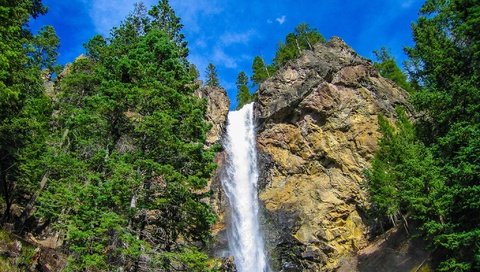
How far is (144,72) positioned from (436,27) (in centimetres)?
2500

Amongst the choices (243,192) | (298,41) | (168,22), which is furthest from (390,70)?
(168,22)

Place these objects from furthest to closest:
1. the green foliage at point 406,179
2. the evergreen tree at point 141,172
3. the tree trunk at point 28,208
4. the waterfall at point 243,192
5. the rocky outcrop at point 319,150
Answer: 1. the waterfall at point 243,192
2. the rocky outcrop at point 319,150
3. the green foliage at point 406,179
4. the tree trunk at point 28,208
5. the evergreen tree at point 141,172

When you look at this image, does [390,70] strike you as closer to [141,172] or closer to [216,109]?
[216,109]

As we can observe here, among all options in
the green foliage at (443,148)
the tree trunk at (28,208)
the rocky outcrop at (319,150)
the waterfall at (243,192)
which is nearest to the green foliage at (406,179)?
the green foliage at (443,148)

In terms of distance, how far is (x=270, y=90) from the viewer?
4466 centimetres

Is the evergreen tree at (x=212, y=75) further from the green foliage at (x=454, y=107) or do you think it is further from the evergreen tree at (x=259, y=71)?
the green foliage at (x=454, y=107)

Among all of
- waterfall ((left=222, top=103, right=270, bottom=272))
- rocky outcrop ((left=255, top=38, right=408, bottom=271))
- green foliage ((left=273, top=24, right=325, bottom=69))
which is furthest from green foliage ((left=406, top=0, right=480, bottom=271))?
green foliage ((left=273, top=24, right=325, bottom=69))

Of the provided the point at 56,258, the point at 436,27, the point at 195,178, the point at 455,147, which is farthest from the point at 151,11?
the point at 436,27

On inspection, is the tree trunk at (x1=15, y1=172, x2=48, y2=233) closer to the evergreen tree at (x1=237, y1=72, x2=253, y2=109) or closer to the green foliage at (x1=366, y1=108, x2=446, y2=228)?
the green foliage at (x1=366, y1=108, x2=446, y2=228)

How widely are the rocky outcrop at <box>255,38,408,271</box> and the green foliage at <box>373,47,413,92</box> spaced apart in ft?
25.4

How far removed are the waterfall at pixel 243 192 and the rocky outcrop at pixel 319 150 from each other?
1.12 meters

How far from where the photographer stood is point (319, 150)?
38.2 metres

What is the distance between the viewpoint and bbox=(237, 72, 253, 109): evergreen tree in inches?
2378

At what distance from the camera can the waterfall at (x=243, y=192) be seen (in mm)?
34562
